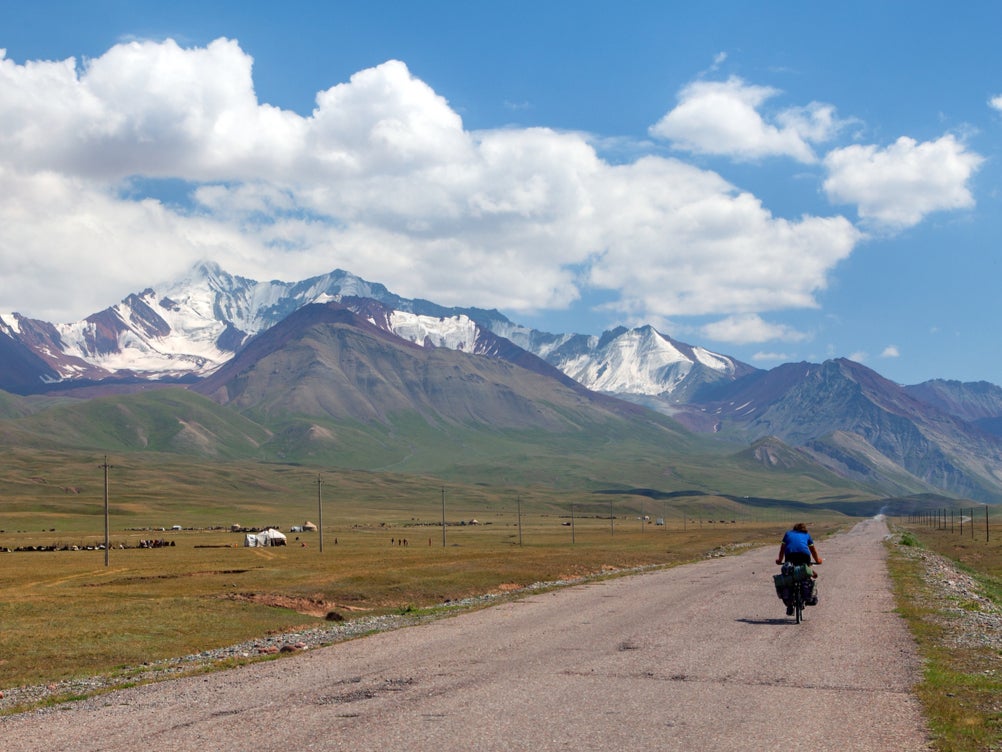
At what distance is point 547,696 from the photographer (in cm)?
2014

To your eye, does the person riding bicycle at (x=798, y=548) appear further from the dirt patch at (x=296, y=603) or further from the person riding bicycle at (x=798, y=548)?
the dirt patch at (x=296, y=603)

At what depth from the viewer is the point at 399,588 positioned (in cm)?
5734

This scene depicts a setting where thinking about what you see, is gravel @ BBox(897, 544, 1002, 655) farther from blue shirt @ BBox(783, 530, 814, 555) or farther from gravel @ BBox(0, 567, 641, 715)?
gravel @ BBox(0, 567, 641, 715)

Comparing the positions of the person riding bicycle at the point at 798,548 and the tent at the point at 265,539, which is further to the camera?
the tent at the point at 265,539

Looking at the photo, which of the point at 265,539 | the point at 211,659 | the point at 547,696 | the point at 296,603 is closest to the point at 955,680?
the point at 547,696

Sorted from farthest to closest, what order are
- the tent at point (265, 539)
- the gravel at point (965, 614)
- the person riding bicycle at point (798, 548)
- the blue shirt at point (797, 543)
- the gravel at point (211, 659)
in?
1. the tent at point (265, 539)
2. the blue shirt at point (797, 543)
3. the person riding bicycle at point (798, 548)
4. the gravel at point (965, 614)
5. the gravel at point (211, 659)

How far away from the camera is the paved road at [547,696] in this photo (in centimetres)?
1667

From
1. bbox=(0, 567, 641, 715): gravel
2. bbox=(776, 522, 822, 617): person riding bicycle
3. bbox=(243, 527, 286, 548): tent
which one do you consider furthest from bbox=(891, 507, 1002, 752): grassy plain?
bbox=(243, 527, 286, 548): tent

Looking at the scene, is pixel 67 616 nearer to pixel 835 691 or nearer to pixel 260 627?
pixel 260 627

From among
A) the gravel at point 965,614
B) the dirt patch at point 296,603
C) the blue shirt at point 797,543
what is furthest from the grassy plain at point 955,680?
the dirt patch at point 296,603

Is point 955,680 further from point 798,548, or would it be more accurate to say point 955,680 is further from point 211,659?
point 211,659

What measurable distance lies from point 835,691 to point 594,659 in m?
6.53

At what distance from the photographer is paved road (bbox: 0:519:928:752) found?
16.7m

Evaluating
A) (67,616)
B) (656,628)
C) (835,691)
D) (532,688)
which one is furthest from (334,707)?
(67,616)
